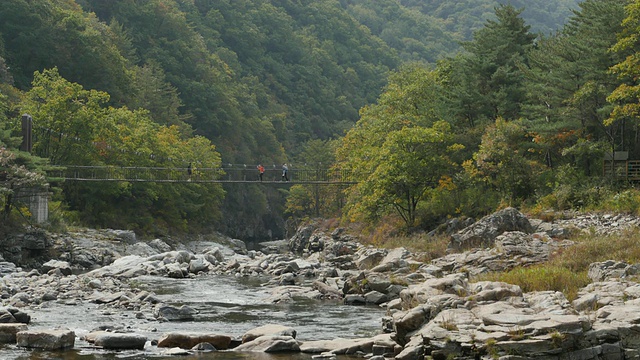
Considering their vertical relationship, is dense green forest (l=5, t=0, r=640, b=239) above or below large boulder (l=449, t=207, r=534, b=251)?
above

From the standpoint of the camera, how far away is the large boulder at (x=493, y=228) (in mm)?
32688

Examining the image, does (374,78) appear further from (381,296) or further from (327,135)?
(381,296)

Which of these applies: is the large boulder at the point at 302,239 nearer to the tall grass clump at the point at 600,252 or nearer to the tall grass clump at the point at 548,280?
the tall grass clump at the point at 600,252

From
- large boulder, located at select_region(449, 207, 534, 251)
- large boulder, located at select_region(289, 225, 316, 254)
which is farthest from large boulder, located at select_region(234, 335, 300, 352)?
large boulder, located at select_region(289, 225, 316, 254)

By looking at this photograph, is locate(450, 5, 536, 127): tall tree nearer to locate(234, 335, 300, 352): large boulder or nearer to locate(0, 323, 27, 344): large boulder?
locate(234, 335, 300, 352): large boulder

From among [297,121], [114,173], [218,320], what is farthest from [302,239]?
[297,121]

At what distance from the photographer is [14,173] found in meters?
39.8

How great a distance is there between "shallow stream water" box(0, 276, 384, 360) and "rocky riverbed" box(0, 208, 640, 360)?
100mm

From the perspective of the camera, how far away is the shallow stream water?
15.9 meters

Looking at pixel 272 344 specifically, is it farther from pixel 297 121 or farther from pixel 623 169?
pixel 297 121

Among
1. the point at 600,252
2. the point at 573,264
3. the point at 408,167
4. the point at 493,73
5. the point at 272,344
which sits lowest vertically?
the point at 272,344

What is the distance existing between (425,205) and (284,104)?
81.0m

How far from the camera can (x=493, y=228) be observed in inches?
1298

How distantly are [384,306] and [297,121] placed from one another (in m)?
97.8
